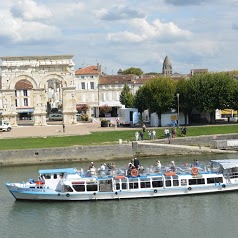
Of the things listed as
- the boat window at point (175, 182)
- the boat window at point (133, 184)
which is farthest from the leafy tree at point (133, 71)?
the boat window at point (133, 184)

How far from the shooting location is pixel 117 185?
29484 mm

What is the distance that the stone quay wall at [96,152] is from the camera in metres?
41.3

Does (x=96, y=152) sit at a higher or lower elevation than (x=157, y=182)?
higher

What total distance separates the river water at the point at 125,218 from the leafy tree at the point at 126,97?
1883 inches

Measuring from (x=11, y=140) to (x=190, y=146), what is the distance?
15.6 metres

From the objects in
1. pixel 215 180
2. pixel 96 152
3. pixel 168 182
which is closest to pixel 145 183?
pixel 168 182

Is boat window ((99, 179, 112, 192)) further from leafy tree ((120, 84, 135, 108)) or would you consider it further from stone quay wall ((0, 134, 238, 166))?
leafy tree ((120, 84, 135, 108))

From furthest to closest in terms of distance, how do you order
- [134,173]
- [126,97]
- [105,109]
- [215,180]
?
[105,109]
[126,97]
[215,180]
[134,173]

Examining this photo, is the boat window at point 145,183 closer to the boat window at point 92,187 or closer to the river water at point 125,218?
the river water at point 125,218

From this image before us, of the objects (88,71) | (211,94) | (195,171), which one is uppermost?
(88,71)

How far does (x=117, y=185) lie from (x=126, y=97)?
50797 millimetres

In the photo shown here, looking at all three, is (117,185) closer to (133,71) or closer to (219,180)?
(219,180)

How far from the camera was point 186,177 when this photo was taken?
29.9 meters

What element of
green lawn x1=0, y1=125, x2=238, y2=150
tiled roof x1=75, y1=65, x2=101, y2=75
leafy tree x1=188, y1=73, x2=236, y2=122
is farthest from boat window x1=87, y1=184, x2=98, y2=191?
tiled roof x1=75, y1=65, x2=101, y2=75
